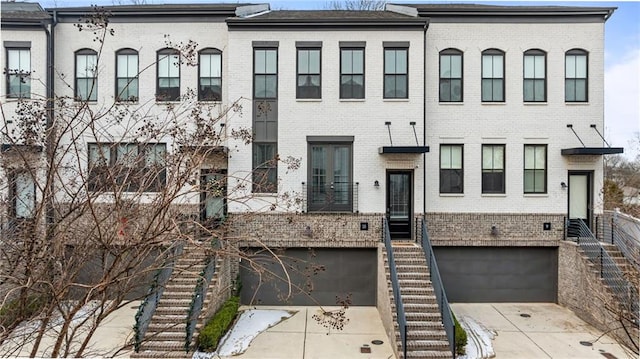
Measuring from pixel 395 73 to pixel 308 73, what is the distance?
2.81 meters

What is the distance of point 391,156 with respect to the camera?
11867 mm

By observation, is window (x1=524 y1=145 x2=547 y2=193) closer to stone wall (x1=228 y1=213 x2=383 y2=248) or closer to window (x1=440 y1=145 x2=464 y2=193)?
window (x1=440 y1=145 x2=464 y2=193)

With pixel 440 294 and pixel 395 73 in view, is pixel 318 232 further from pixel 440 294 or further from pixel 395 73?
pixel 395 73

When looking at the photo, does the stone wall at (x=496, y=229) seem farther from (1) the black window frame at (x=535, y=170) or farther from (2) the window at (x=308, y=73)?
(2) the window at (x=308, y=73)

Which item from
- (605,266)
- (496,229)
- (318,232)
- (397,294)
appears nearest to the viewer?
(397,294)

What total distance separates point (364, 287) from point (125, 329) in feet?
22.8

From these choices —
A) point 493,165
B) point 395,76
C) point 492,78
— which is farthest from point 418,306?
point 492,78

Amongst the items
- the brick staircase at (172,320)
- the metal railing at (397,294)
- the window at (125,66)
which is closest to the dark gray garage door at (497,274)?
the metal railing at (397,294)

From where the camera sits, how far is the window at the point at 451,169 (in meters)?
12.4

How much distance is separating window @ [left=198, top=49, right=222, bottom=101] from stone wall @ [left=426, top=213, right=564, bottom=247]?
8.25m

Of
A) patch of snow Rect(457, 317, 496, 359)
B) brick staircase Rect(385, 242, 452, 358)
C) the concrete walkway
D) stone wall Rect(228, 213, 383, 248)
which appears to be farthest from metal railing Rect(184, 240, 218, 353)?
the concrete walkway

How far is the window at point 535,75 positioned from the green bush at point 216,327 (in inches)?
455

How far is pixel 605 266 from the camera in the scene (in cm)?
1062

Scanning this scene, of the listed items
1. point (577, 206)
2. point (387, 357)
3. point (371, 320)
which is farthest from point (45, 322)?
point (577, 206)
